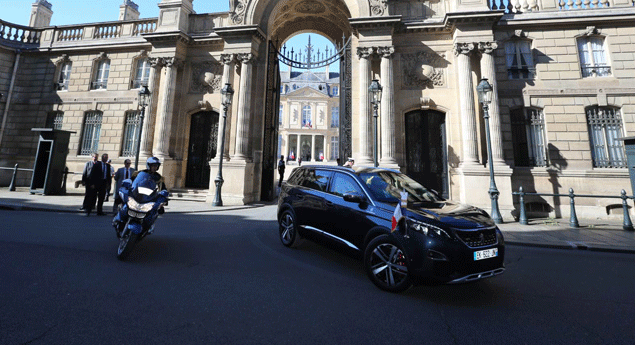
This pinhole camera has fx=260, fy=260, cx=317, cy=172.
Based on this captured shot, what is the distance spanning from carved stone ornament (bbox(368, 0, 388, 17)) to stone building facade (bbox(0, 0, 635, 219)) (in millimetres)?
49

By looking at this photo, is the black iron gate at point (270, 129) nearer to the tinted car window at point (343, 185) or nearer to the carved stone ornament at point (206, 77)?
the carved stone ornament at point (206, 77)

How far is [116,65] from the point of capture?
16.9 metres

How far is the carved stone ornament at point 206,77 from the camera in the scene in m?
14.9

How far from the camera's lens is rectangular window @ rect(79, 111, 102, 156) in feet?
54.5

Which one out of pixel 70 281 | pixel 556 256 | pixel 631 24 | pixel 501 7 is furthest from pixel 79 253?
pixel 631 24

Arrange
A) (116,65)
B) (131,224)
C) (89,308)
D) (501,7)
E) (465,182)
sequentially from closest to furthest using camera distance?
(89,308)
(131,224)
(465,182)
(501,7)
(116,65)

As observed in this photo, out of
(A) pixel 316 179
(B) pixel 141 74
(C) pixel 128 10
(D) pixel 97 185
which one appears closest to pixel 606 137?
(A) pixel 316 179

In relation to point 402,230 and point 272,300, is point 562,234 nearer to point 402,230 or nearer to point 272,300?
point 402,230

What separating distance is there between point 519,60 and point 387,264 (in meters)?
14.6

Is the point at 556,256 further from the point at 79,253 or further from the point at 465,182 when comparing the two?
the point at 79,253

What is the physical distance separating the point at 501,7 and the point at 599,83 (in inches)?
230

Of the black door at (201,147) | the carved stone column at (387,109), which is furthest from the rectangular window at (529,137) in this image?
the black door at (201,147)

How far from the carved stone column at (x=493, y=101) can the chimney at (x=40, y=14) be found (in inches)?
1225

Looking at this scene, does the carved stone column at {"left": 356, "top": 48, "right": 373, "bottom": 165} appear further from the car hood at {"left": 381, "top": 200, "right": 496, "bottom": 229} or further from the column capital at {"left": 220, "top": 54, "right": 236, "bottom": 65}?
the car hood at {"left": 381, "top": 200, "right": 496, "bottom": 229}
